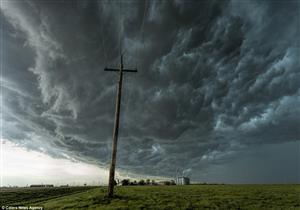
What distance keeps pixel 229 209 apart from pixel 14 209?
21215 mm

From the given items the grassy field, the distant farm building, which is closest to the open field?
the grassy field

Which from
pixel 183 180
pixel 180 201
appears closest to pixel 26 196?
pixel 180 201

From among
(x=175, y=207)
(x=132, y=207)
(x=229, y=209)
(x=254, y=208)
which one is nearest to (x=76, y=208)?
(x=132, y=207)

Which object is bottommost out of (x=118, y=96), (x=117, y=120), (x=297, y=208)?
(x=297, y=208)

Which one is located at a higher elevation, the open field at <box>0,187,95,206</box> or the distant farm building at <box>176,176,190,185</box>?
the distant farm building at <box>176,176,190,185</box>

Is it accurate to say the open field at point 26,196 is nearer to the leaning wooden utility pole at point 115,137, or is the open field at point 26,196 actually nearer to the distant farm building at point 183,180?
the leaning wooden utility pole at point 115,137

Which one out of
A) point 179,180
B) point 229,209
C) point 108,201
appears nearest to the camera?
point 229,209

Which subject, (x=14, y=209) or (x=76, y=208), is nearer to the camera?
(x=76, y=208)

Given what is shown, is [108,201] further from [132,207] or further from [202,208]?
[202,208]

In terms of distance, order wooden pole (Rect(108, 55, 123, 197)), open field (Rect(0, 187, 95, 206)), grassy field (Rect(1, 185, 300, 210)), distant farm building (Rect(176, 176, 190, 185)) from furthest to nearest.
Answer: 1. distant farm building (Rect(176, 176, 190, 185))
2. open field (Rect(0, 187, 95, 206))
3. wooden pole (Rect(108, 55, 123, 197))
4. grassy field (Rect(1, 185, 300, 210))

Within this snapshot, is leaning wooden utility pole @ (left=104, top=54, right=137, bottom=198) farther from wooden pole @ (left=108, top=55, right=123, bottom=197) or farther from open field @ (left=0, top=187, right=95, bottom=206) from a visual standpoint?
open field @ (left=0, top=187, right=95, bottom=206)

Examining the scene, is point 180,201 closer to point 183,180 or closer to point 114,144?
point 114,144

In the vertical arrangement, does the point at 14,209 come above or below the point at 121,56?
below

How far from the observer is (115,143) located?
28.1 m
